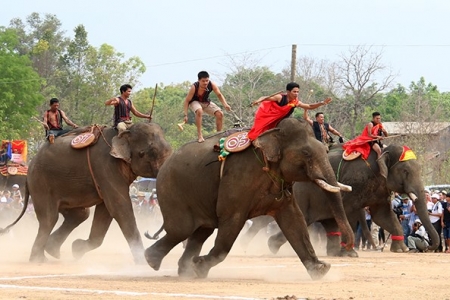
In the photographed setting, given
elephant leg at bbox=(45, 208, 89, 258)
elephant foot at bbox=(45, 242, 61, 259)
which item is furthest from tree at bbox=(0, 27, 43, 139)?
elephant foot at bbox=(45, 242, 61, 259)

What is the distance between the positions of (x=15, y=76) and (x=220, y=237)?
55838 mm

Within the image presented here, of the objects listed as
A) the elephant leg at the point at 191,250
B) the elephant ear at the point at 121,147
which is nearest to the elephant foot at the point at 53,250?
the elephant ear at the point at 121,147

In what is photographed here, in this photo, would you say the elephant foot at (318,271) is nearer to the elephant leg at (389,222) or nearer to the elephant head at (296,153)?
the elephant head at (296,153)

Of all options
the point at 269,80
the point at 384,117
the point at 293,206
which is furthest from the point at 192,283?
the point at 384,117

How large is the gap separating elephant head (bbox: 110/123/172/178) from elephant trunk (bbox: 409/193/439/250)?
8.39m

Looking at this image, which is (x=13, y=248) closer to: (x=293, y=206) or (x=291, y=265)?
(x=291, y=265)

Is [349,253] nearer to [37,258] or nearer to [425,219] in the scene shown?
[425,219]

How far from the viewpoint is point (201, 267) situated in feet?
52.0

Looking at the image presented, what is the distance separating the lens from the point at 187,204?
16.7m

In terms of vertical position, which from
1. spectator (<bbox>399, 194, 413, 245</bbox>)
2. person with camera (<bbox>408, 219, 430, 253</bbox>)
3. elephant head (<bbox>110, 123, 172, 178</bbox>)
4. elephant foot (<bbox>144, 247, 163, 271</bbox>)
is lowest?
spectator (<bbox>399, 194, 413, 245</bbox>)

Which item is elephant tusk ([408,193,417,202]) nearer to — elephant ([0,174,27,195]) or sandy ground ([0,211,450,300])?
sandy ground ([0,211,450,300])

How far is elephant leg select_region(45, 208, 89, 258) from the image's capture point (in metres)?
21.3

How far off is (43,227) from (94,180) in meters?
1.56

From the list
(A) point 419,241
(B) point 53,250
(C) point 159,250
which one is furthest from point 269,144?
(A) point 419,241
